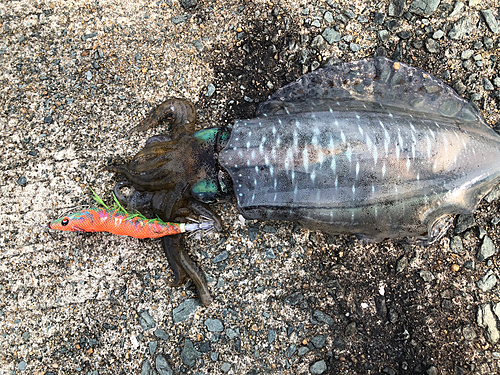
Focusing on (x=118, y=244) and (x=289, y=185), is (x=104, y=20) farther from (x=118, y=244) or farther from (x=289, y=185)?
(x=289, y=185)

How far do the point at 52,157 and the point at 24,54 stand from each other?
1128 millimetres

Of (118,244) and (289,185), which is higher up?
(289,185)

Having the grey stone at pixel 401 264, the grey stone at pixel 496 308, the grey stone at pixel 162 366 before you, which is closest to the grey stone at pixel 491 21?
the grey stone at pixel 401 264

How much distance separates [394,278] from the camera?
346 cm

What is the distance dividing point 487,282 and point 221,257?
2346mm

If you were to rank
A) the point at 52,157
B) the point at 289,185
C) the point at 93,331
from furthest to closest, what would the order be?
the point at 52,157, the point at 93,331, the point at 289,185

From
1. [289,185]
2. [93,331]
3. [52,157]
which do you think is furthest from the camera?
[52,157]

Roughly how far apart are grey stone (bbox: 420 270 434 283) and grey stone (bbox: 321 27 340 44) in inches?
90.5

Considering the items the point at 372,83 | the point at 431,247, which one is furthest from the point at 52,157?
the point at 431,247

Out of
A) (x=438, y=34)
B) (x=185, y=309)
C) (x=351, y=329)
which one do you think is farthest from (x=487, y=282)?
(x=185, y=309)

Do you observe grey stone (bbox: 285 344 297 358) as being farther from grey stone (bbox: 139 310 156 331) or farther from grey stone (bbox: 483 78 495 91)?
grey stone (bbox: 483 78 495 91)

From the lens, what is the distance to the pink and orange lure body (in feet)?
11.0

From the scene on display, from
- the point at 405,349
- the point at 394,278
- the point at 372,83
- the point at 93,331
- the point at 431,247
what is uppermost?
the point at 372,83

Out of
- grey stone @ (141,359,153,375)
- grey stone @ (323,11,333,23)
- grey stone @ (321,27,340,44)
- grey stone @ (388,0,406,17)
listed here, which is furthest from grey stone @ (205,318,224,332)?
grey stone @ (388,0,406,17)
